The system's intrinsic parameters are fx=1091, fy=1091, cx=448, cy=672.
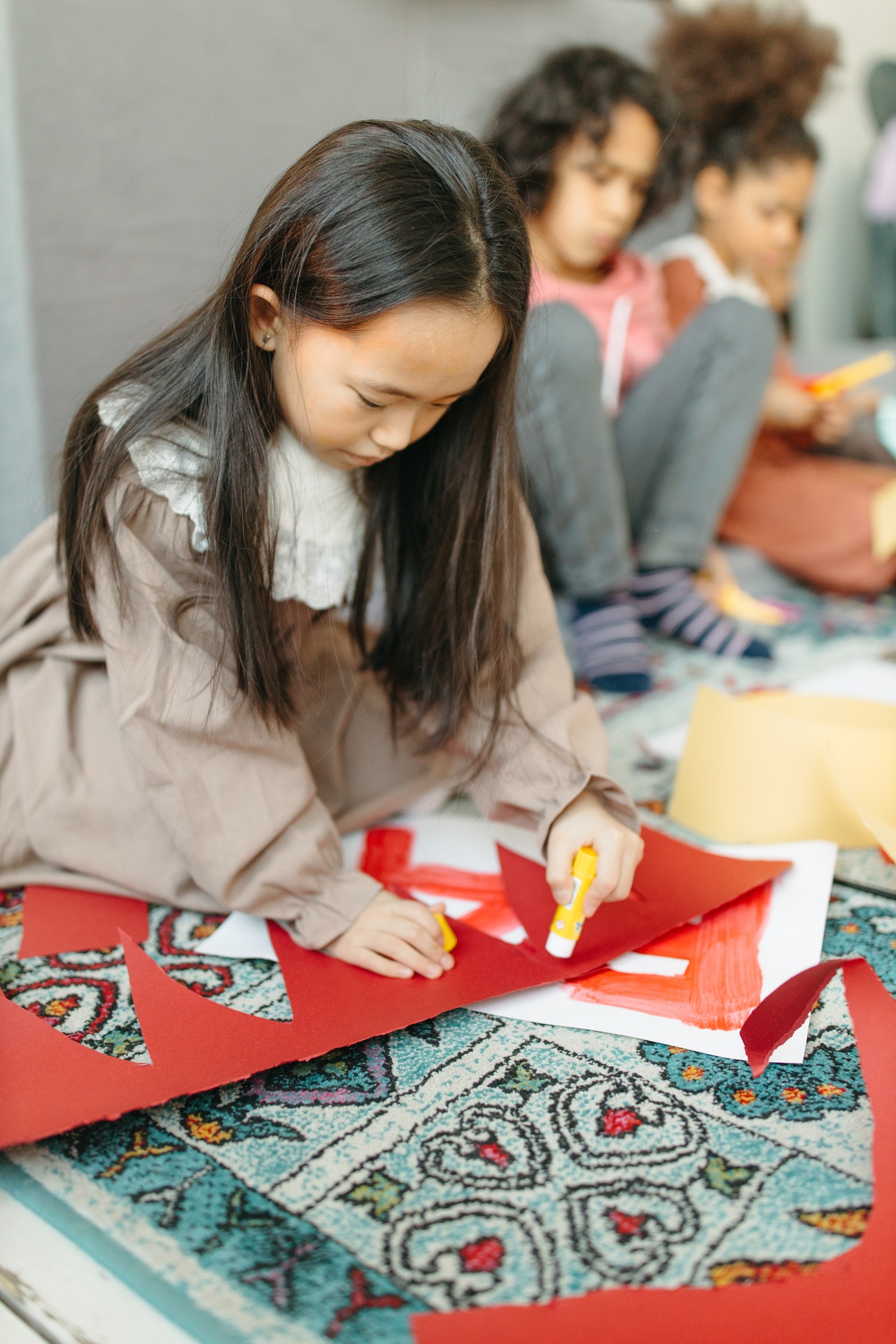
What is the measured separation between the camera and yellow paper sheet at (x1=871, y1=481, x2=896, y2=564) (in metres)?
1.53

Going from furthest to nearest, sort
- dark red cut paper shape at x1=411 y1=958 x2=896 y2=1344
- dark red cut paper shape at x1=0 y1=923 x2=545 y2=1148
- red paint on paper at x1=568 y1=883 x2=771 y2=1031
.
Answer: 1. red paint on paper at x1=568 y1=883 x2=771 y2=1031
2. dark red cut paper shape at x1=0 y1=923 x2=545 y2=1148
3. dark red cut paper shape at x1=411 y1=958 x2=896 y2=1344

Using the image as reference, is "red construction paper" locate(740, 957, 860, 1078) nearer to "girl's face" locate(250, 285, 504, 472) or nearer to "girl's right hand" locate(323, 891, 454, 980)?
"girl's right hand" locate(323, 891, 454, 980)

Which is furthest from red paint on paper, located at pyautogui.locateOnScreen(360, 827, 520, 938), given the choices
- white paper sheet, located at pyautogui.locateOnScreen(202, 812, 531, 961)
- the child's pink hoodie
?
the child's pink hoodie

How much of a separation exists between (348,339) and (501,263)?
0.34 ft

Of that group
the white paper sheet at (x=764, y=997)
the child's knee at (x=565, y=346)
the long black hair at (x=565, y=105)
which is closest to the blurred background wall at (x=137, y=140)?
the long black hair at (x=565, y=105)

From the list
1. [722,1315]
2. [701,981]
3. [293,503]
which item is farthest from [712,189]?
[722,1315]

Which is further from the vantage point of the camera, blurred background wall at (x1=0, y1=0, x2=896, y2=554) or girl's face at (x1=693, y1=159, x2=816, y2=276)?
girl's face at (x1=693, y1=159, x2=816, y2=276)

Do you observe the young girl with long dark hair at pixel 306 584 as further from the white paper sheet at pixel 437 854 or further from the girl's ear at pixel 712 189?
the girl's ear at pixel 712 189

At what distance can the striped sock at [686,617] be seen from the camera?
1.36 m

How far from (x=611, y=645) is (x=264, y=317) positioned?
69 cm

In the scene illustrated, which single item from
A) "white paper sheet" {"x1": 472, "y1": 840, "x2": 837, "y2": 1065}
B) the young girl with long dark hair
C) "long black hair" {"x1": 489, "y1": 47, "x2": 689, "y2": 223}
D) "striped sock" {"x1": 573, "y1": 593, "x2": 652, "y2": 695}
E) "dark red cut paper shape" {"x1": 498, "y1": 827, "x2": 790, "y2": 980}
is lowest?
"striped sock" {"x1": 573, "y1": 593, "x2": 652, "y2": 695}

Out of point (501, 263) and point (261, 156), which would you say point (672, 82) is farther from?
point (501, 263)

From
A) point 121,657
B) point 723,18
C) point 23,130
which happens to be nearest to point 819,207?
point 723,18

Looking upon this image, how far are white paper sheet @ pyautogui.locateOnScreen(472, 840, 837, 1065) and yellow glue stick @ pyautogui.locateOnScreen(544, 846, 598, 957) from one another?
0.03 meters
